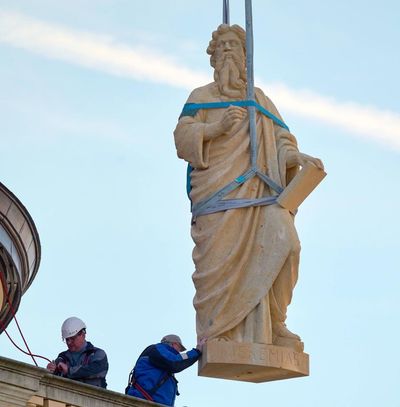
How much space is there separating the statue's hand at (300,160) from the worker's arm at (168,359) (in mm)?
2658

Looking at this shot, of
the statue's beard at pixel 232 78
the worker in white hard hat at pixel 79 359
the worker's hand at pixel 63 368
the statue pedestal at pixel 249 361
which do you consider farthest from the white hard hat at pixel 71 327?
the statue's beard at pixel 232 78

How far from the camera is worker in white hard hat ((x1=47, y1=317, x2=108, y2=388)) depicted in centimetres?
2550

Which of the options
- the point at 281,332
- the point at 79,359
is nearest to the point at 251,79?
the point at 281,332

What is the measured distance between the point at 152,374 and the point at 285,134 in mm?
3663

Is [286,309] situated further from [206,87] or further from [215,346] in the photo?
[206,87]

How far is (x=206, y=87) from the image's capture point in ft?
94.3

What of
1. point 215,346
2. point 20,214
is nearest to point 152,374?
point 215,346

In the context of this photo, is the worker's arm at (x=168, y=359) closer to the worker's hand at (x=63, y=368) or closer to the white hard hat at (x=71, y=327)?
the white hard hat at (x=71, y=327)

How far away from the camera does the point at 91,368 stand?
Result: 25.5 m

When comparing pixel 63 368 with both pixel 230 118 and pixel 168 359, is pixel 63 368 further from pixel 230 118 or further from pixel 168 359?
pixel 230 118

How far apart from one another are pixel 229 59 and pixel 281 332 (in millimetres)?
3304

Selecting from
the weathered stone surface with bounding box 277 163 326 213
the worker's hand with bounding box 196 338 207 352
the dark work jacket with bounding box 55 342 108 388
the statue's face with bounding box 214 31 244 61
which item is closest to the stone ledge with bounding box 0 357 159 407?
the dark work jacket with bounding box 55 342 108 388

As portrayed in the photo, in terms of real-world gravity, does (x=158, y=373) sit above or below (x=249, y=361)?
below

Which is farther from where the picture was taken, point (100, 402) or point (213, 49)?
point (213, 49)
